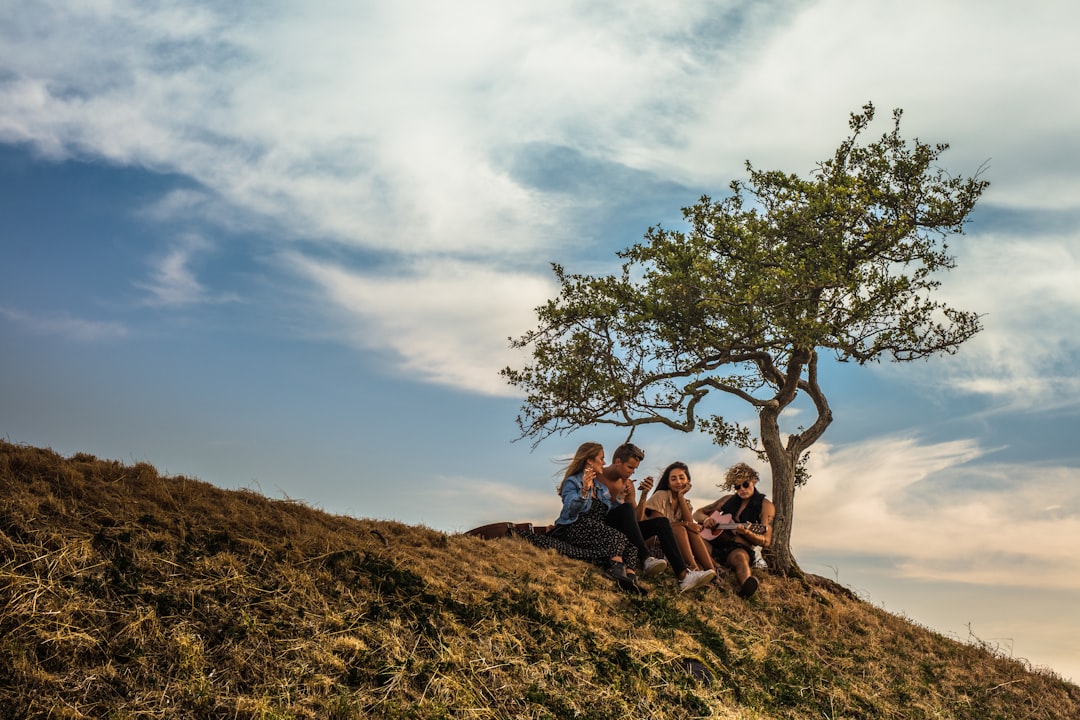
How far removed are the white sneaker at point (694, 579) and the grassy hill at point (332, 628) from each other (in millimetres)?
196

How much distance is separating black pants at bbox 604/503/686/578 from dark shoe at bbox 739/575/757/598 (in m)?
1.23

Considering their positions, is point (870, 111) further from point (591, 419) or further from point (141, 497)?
point (141, 497)

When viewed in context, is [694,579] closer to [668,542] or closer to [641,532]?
[668,542]

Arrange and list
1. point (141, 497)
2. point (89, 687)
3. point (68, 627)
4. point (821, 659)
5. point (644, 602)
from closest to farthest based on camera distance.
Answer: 1. point (89, 687)
2. point (68, 627)
3. point (141, 497)
4. point (644, 602)
5. point (821, 659)

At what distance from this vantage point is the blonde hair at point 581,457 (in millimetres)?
12336

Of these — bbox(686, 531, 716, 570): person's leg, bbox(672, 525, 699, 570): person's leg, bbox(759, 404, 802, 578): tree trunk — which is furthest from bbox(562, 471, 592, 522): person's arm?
bbox(759, 404, 802, 578): tree trunk

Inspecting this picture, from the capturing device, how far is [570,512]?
12.4 meters

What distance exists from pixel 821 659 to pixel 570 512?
12.1ft

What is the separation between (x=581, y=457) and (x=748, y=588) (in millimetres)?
3105

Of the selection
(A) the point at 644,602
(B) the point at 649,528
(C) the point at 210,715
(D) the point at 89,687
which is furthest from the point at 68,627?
(B) the point at 649,528

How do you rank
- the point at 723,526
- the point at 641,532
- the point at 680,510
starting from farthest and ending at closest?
the point at 723,526, the point at 680,510, the point at 641,532

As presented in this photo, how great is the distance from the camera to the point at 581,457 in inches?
489

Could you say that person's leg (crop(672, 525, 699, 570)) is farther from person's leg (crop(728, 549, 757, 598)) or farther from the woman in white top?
person's leg (crop(728, 549, 757, 598))

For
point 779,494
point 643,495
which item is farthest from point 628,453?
point 779,494
